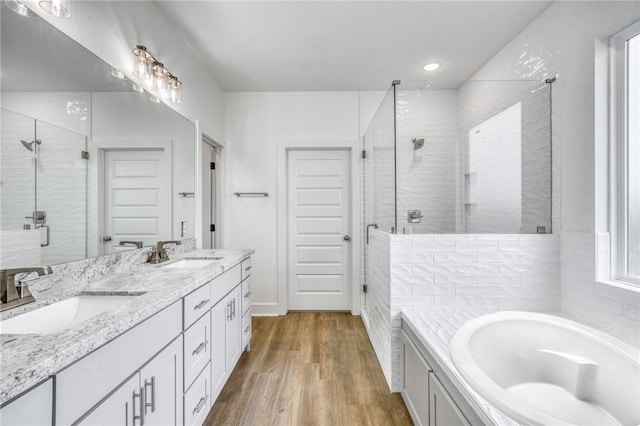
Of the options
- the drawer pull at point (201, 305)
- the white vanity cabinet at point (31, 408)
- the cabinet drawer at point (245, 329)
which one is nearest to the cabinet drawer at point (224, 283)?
the drawer pull at point (201, 305)

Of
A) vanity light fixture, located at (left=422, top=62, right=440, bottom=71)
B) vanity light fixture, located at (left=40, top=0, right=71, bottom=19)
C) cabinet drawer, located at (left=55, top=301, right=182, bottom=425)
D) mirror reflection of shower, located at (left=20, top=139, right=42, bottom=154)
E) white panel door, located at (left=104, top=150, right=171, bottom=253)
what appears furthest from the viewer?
vanity light fixture, located at (left=422, top=62, right=440, bottom=71)

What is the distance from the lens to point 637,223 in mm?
1475

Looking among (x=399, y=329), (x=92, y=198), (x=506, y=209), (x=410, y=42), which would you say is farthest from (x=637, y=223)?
(x=92, y=198)

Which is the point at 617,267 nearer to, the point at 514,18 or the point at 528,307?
the point at 528,307

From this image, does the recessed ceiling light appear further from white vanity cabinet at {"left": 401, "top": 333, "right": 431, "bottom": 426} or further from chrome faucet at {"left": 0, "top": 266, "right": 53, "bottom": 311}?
white vanity cabinet at {"left": 401, "top": 333, "right": 431, "bottom": 426}

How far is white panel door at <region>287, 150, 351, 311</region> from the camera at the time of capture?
338 centimetres

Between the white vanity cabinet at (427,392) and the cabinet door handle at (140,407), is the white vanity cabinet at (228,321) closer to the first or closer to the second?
the cabinet door handle at (140,407)

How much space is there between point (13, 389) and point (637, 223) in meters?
2.47

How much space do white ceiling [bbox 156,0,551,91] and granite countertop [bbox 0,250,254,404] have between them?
5.94 feet

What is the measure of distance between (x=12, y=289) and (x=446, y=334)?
1886 mm

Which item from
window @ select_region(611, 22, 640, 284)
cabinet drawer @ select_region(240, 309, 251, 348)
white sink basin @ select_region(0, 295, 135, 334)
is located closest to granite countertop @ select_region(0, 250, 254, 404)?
white sink basin @ select_region(0, 295, 135, 334)

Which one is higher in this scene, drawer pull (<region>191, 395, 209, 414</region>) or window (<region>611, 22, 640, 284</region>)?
window (<region>611, 22, 640, 284</region>)

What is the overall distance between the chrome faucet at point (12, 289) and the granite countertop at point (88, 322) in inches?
1.2

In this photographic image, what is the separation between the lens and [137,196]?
1758mm
